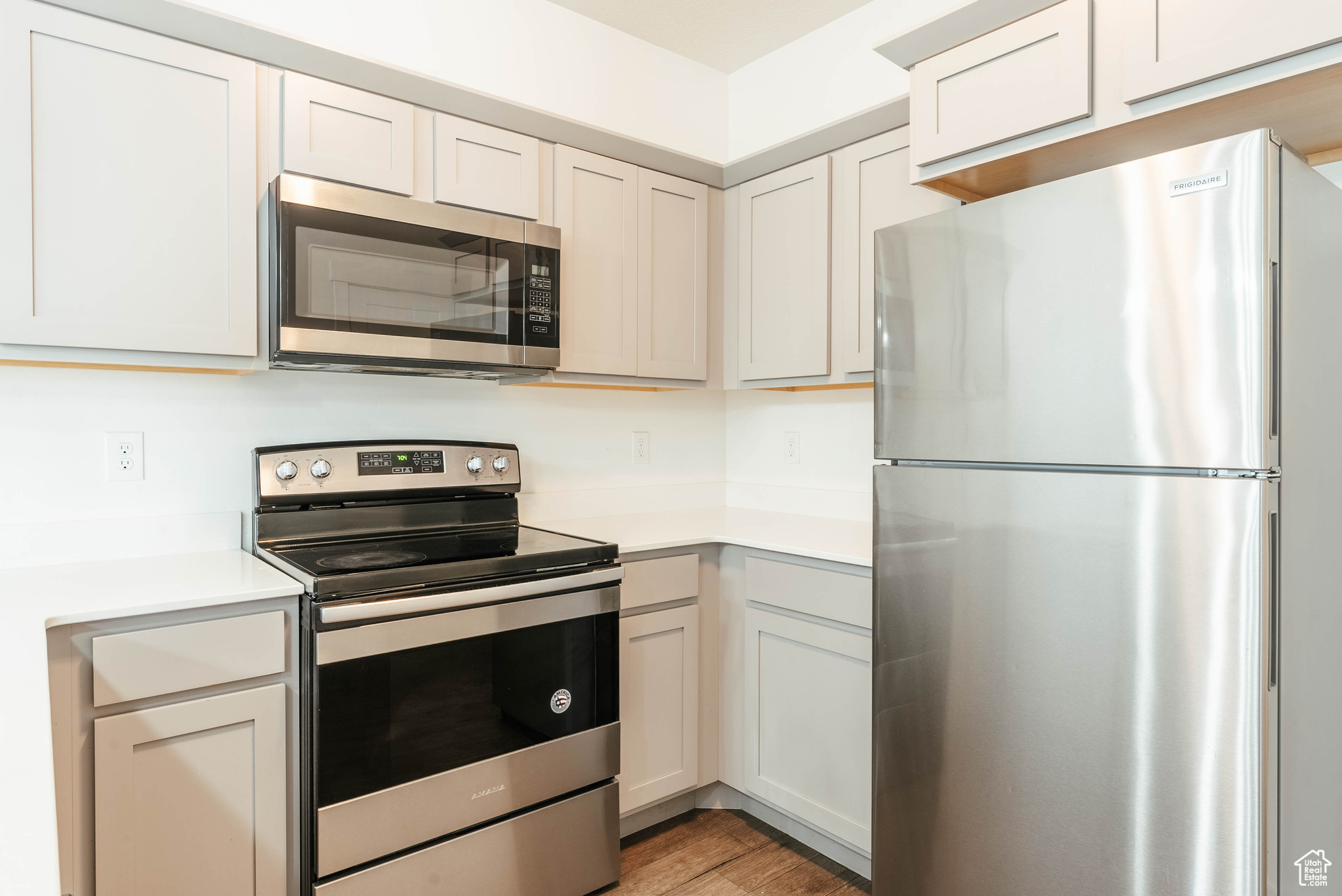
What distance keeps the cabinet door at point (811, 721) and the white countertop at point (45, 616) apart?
4.14 ft

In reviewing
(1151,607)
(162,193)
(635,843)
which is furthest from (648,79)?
(635,843)

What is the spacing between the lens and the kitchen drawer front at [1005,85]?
58.3 inches

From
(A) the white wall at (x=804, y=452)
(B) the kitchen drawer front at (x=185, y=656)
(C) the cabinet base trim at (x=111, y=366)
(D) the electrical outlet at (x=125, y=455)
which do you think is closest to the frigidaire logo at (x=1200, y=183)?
(A) the white wall at (x=804, y=452)

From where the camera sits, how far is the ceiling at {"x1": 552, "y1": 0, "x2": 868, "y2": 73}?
2434 mm

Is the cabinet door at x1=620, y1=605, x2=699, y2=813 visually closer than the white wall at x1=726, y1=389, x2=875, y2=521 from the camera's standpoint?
Yes

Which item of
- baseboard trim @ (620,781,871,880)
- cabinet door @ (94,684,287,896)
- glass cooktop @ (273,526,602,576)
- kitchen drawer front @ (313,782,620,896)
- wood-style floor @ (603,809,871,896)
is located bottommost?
wood-style floor @ (603,809,871,896)

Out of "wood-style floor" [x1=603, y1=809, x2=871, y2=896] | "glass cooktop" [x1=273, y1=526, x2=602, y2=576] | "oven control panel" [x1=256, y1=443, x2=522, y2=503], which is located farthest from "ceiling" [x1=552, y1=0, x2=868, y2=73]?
"wood-style floor" [x1=603, y1=809, x2=871, y2=896]

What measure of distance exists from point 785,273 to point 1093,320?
3.94ft

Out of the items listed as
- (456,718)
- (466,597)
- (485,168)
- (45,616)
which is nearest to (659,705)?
(456,718)

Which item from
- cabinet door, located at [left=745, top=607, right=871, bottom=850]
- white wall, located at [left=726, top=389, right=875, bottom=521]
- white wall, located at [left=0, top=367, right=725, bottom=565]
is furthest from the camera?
white wall, located at [left=726, top=389, right=875, bottom=521]

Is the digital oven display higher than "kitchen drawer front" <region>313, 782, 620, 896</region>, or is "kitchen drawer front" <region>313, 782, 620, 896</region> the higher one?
the digital oven display

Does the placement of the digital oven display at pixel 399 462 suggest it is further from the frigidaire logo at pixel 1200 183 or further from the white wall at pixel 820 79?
the frigidaire logo at pixel 1200 183

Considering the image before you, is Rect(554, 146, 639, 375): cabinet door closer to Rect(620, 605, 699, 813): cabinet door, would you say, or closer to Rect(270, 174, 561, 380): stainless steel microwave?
Rect(270, 174, 561, 380): stainless steel microwave

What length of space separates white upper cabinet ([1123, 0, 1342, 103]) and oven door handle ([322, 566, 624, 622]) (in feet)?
4.88
